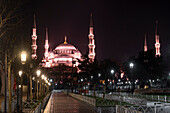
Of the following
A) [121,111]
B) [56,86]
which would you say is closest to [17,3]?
[121,111]

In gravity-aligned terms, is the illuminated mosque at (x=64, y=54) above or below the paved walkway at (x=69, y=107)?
above

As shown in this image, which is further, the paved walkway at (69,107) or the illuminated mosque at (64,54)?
the illuminated mosque at (64,54)

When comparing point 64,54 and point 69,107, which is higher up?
point 64,54

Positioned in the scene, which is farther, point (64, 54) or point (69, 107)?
point (64, 54)

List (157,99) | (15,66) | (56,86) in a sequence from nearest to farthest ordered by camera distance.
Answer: (15,66) → (157,99) → (56,86)

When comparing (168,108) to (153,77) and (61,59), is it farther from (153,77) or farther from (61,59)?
(61,59)

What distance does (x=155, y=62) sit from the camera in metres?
84.7

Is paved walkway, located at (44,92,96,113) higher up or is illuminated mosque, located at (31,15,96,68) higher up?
illuminated mosque, located at (31,15,96,68)

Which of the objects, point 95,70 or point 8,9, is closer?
point 8,9

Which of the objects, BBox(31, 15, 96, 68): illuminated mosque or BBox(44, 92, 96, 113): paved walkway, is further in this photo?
BBox(31, 15, 96, 68): illuminated mosque

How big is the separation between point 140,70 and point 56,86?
103m

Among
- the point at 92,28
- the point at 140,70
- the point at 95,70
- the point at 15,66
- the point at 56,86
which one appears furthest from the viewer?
the point at 56,86

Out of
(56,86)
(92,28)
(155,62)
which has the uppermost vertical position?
(92,28)

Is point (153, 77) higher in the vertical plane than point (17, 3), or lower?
lower
